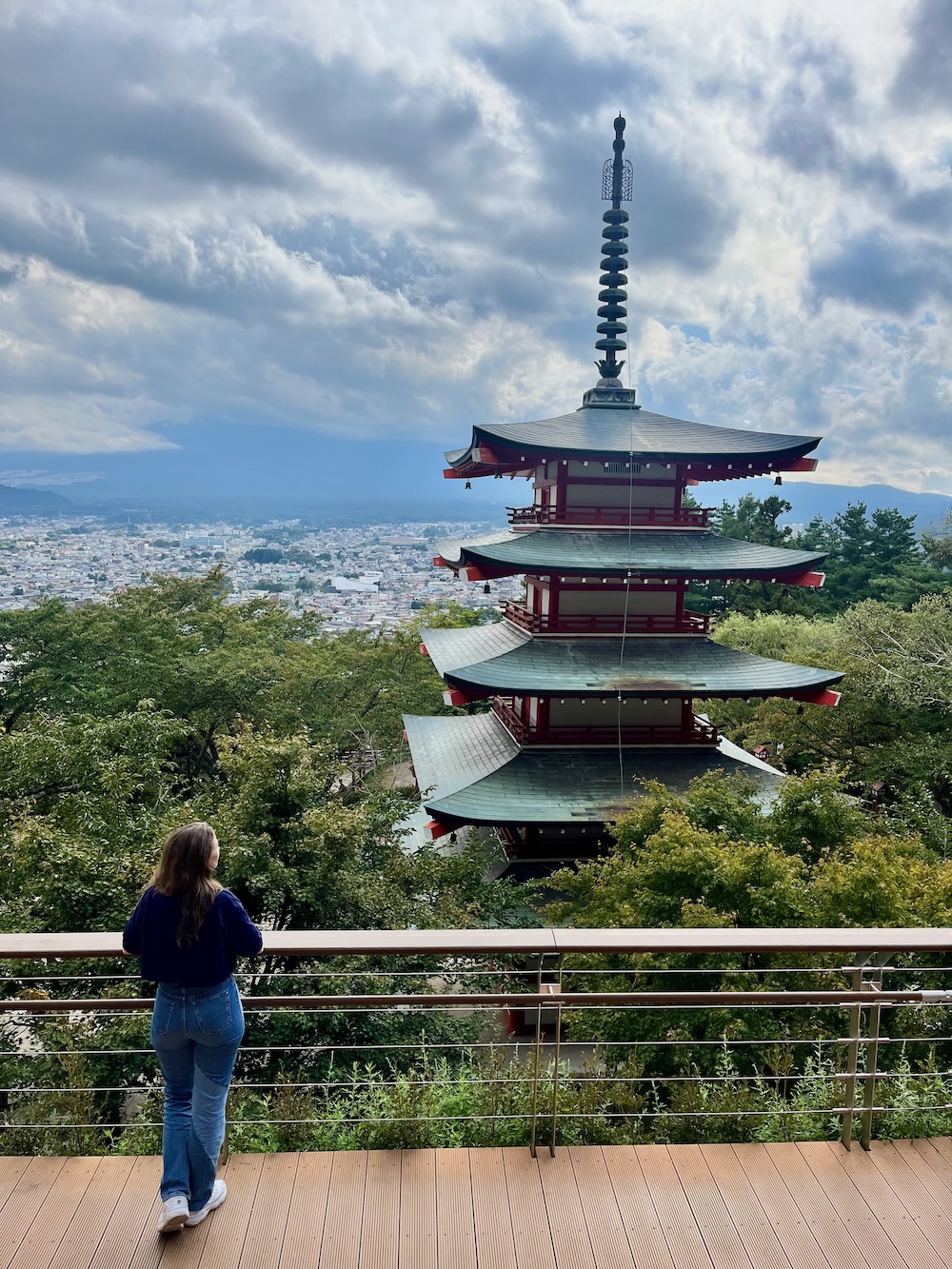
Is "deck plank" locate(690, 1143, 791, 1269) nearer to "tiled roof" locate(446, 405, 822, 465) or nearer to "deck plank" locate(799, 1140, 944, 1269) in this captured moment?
"deck plank" locate(799, 1140, 944, 1269)

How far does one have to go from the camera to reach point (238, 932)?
3.15 metres

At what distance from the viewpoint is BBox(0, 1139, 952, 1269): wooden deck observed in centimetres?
324

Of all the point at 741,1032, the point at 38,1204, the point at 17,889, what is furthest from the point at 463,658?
the point at 38,1204

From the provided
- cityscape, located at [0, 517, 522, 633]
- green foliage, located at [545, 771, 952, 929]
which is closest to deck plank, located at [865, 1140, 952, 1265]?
green foliage, located at [545, 771, 952, 929]

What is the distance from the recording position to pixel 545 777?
43.9 feet

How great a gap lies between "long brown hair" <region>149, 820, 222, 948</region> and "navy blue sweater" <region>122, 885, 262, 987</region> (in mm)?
34

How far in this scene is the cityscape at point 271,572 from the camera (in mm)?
61031

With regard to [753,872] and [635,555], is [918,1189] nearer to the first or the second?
[753,872]

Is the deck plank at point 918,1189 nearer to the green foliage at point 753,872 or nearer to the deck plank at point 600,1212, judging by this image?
the deck plank at point 600,1212

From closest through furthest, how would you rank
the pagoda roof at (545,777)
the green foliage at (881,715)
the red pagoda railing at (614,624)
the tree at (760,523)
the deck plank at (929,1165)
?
the deck plank at (929,1165) < the pagoda roof at (545,777) < the red pagoda railing at (614,624) < the green foliage at (881,715) < the tree at (760,523)

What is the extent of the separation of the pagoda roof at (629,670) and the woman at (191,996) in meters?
9.64

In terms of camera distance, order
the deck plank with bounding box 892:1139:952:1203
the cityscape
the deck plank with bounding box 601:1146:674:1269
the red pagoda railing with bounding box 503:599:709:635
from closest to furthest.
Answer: the deck plank with bounding box 601:1146:674:1269, the deck plank with bounding box 892:1139:952:1203, the red pagoda railing with bounding box 503:599:709:635, the cityscape

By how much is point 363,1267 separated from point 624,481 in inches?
525

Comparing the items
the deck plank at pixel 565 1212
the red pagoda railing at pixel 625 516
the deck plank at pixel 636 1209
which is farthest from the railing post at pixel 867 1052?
the red pagoda railing at pixel 625 516
